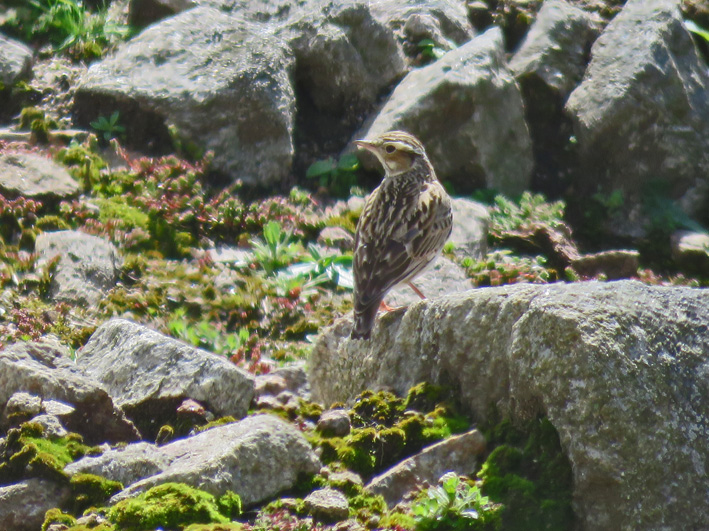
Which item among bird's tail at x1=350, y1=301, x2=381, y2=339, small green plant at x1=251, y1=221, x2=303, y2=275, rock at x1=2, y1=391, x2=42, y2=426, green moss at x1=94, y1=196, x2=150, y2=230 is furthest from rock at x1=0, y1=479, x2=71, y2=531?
green moss at x1=94, y1=196, x2=150, y2=230

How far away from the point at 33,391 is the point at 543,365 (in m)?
3.12

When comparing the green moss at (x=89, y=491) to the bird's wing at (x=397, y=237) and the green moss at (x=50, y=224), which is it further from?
the green moss at (x=50, y=224)

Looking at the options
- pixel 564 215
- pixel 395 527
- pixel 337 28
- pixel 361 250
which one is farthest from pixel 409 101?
pixel 395 527

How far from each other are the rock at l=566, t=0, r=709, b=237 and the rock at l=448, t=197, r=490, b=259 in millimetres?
2542

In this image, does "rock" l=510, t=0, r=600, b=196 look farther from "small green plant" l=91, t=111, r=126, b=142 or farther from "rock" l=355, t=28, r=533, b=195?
"small green plant" l=91, t=111, r=126, b=142

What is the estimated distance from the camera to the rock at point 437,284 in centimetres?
1004

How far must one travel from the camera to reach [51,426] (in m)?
5.36

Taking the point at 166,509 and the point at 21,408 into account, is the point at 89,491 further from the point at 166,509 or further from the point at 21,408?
the point at 21,408

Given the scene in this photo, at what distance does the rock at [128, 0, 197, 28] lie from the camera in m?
13.9

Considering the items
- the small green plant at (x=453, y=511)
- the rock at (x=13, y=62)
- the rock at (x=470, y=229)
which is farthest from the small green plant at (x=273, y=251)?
the small green plant at (x=453, y=511)

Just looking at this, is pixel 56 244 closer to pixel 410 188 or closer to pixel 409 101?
pixel 410 188

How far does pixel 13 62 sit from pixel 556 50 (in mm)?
7988

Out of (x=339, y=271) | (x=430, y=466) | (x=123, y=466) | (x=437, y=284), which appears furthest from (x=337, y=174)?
(x=123, y=466)

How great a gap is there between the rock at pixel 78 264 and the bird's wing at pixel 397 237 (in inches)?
113
